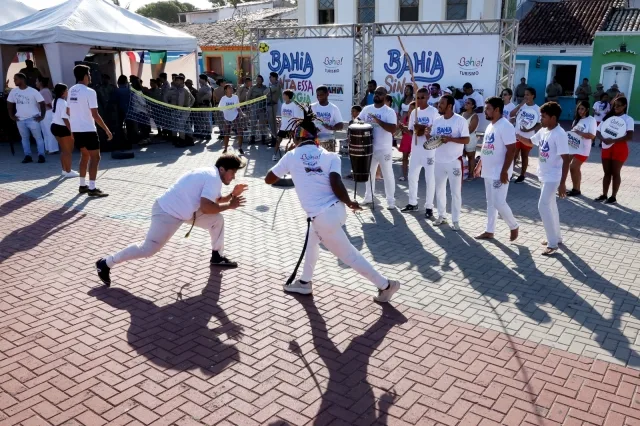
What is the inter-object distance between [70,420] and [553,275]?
5.16 meters

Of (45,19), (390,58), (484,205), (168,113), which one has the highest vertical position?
(45,19)

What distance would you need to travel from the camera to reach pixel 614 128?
9.27 meters

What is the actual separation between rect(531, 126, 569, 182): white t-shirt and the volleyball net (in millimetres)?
9372

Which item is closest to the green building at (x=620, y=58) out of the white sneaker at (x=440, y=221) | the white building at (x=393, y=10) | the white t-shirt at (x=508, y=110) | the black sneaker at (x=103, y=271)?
the white building at (x=393, y=10)

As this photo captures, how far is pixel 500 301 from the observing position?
563 centimetres

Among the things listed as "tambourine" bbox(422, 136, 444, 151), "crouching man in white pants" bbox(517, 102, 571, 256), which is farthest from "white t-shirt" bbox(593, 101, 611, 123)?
"crouching man in white pants" bbox(517, 102, 571, 256)

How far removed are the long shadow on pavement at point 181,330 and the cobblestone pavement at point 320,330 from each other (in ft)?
0.06

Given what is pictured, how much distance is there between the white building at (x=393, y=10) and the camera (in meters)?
22.1

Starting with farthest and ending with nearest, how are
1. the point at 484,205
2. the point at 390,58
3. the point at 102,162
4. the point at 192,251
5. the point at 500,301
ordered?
1. the point at 390,58
2. the point at 102,162
3. the point at 484,205
4. the point at 192,251
5. the point at 500,301

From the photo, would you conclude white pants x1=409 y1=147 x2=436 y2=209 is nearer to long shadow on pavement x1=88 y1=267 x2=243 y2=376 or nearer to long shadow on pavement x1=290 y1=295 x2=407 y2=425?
long shadow on pavement x1=290 y1=295 x2=407 y2=425

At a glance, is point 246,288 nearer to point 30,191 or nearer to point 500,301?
point 500,301

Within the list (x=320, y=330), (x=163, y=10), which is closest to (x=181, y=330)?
(x=320, y=330)

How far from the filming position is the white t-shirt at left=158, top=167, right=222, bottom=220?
18.1 ft

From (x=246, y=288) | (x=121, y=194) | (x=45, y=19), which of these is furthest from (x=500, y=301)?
(x=45, y=19)
